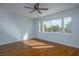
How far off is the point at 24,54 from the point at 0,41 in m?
0.47

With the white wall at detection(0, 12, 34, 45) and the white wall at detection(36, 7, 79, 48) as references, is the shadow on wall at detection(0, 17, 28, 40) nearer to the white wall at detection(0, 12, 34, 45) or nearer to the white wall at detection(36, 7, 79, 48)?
the white wall at detection(0, 12, 34, 45)

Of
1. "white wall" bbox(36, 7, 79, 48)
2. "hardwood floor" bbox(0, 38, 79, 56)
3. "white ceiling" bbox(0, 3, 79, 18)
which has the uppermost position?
"white ceiling" bbox(0, 3, 79, 18)

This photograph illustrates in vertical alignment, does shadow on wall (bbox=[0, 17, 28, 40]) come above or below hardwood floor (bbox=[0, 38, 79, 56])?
above

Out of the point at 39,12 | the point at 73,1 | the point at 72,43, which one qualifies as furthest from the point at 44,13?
the point at 72,43

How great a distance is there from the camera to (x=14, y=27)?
85.6 inches

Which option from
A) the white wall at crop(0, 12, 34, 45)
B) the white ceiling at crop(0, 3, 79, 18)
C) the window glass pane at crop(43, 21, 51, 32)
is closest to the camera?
the white ceiling at crop(0, 3, 79, 18)

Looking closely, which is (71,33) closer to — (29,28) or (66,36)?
(66,36)

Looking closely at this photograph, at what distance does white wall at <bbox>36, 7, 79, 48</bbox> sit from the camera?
6.79ft

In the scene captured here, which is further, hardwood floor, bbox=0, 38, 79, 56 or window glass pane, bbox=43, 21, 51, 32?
window glass pane, bbox=43, 21, 51, 32

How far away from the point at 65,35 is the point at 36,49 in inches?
24.1

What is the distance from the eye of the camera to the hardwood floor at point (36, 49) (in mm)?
2012

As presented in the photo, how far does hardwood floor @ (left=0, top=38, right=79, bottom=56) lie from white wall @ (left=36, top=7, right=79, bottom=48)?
9cm

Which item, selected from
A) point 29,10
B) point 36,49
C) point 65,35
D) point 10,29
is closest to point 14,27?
point 10,29

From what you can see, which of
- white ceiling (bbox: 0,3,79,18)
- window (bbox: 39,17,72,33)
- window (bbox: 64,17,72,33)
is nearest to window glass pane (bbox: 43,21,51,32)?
window (bbox: 39,17,72,33)
